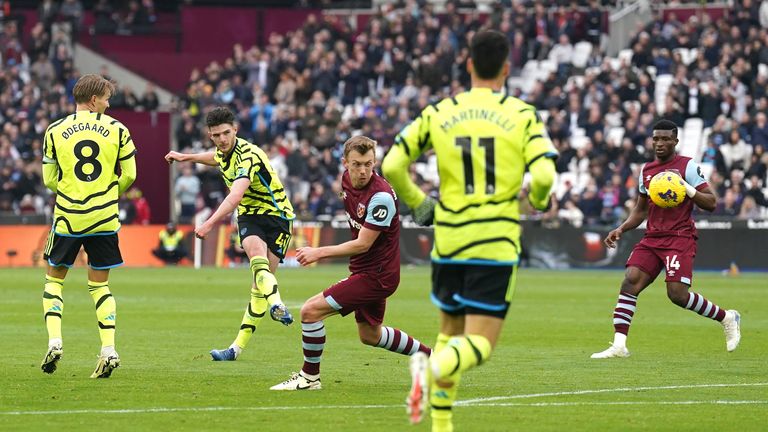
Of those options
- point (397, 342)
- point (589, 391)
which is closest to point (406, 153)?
→ point (397, 342)

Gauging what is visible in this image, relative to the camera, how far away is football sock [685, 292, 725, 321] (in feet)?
48.3

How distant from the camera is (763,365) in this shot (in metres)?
13.7

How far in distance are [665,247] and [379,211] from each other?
4.95m

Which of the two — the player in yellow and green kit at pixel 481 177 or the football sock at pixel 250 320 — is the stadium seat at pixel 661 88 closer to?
the football sock at pixel 250 320

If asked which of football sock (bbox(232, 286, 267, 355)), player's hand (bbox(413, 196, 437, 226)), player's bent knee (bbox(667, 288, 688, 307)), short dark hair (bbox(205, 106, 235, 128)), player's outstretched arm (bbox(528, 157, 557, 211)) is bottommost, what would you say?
football sock (bbox(232, 286, 267, 355))

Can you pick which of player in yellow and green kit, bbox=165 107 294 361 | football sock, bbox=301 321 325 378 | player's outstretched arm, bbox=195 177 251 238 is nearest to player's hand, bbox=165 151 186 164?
player in yellow and green kit, bbox=165 107 294 361

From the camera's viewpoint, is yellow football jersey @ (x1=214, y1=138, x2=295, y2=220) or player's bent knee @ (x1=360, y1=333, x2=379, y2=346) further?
yellow football jersey @ (x1=214, y1=138, x2=295, y2=220)

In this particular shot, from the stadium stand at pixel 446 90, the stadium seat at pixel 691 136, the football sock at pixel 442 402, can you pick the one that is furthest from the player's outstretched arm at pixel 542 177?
the stadium seat at pixel 691 136

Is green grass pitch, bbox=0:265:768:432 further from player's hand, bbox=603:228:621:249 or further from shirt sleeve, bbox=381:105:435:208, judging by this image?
shirt sleeve, bbox=381:105:435:208

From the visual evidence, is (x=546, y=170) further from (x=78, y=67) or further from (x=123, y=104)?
(x=78, y=67)

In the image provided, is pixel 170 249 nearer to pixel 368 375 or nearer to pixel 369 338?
pixel 368 375

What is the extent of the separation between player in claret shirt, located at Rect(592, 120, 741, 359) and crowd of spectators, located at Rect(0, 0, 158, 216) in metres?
25.0

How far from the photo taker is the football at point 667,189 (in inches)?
561

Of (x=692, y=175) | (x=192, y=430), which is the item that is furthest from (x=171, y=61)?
(x=192, y=430)
